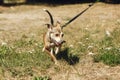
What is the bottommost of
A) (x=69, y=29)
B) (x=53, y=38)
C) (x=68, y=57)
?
(x=69, y=29)

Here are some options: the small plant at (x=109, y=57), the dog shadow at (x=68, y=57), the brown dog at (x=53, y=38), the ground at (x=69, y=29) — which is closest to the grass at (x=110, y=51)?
the small plant at (x=109, y=57)

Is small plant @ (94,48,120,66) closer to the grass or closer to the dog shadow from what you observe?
the grass

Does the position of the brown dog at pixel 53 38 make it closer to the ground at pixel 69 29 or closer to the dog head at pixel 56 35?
the dog head at pixel 56 35

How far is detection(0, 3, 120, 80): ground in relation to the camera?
306 inches

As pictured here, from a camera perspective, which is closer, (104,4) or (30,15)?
(30,15)

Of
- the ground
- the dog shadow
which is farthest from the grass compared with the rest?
the dog shadow

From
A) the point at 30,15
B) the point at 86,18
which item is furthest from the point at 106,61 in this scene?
the point at 30,15

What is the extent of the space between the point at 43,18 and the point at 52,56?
20.3 ft

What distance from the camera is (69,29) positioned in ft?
39.0

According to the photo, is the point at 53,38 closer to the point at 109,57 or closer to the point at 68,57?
the point at 68,57

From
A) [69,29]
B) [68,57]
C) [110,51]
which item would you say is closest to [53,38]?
[68,57]

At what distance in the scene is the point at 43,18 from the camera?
14.0 meters

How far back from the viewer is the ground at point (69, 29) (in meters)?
7.77

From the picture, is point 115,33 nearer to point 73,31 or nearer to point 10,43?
point 73,31
